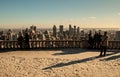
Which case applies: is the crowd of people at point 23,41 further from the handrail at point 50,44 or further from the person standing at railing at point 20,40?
the handrail at point 50,44

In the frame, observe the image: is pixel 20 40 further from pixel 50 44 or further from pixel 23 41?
pixel 50 44

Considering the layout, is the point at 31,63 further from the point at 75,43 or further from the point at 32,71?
the point at 75,43

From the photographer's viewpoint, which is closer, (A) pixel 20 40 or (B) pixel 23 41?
(A) pixel 20 40

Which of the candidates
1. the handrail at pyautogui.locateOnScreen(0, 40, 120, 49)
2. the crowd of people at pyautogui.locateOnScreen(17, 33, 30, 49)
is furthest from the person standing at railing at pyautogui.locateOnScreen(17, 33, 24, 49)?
the handrail at pyautogui.locateOnScreen(0, 40, 120, 49)

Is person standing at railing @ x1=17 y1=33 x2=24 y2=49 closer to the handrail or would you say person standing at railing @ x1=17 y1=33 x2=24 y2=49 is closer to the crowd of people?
the crowd of people

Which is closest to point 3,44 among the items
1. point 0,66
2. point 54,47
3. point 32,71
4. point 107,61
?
point 54,47

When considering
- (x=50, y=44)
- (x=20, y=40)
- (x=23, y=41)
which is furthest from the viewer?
(x=50, y=44)

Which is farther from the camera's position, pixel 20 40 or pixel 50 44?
pixel 50 44

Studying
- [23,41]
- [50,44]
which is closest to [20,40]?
[23,41]

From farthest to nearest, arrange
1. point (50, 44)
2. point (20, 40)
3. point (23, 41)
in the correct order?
1. point (50, 44)
2. point (23, 41)
3. point (20, 40)

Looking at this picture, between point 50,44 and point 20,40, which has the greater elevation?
point 20,40

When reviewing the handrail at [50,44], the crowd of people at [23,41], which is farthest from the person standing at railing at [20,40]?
the handrail at [50,44]
